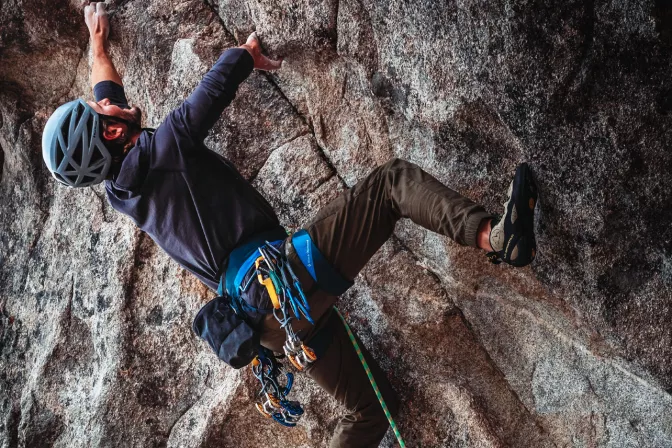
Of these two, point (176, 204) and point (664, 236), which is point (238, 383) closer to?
point (176, 204)

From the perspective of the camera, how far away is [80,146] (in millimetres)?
4113

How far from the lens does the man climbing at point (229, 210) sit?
13.2 feet

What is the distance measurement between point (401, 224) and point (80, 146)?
2.28 metres

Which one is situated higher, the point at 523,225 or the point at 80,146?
the point at 523,225

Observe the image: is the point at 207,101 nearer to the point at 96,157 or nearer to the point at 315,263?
the point at 96,157

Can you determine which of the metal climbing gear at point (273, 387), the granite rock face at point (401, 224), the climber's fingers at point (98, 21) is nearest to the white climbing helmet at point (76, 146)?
the granite rock face at point (401, 224)

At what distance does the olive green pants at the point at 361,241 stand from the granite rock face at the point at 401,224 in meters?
0.35

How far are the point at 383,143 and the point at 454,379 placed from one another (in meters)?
1.75

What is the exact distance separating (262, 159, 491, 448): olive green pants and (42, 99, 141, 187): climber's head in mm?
1252

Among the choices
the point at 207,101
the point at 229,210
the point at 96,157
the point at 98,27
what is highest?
the point at 207,101

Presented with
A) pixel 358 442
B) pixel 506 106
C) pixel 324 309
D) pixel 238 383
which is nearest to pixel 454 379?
pixel 358 442

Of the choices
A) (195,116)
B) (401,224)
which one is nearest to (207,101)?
(195,116)

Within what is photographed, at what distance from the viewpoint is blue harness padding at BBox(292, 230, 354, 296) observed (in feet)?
13.5

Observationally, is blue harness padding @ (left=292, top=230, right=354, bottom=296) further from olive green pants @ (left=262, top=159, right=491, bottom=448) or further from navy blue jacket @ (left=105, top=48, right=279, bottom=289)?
navy blue jacket @ (left=105, top=48, right=279, bottom=289)
